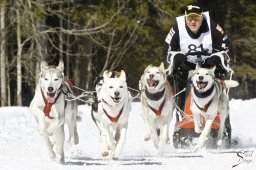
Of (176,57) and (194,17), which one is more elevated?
(194,17)

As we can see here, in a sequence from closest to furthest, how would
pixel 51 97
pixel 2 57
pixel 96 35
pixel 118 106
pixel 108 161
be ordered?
pixel 51 97, pixel 108 161, pixel 118 106, pixel 2 57, pixel 96 35

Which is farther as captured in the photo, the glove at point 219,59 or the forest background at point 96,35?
the forest background at point 96,35

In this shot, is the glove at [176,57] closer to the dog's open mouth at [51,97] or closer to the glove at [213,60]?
the glove at [213,60]

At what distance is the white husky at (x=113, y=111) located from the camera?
7582mm

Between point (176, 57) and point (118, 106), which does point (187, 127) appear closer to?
point (176, 57)

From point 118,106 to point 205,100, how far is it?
1292 millimetres

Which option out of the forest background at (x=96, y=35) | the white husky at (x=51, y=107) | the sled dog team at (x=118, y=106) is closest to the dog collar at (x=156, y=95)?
the sled dog team at (x=118, y=106)

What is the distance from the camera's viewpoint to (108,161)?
7.48 meters

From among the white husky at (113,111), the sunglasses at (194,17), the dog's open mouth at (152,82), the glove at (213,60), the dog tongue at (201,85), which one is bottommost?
the white husky at (113,111)

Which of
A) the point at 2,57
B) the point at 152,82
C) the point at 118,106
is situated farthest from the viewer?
the point at 2,57

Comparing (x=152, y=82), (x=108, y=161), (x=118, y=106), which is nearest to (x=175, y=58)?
(x=152, y=82)

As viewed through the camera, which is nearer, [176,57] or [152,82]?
[152,82]

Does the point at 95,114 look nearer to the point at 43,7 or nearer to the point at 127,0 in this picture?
the point at 43,7

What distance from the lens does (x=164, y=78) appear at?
27.3ft
